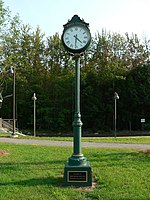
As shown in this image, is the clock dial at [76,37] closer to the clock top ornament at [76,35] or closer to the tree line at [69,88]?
the clock top ornament at [76,35]

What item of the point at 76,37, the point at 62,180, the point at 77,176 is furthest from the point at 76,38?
the point at 62,180

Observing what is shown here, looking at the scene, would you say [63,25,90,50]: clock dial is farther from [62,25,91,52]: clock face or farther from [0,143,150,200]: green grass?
[0,143,150,200]: green grass

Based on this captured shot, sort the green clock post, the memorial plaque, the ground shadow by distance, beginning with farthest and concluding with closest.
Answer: the green clock post → the ground shadow → the memorial plaque

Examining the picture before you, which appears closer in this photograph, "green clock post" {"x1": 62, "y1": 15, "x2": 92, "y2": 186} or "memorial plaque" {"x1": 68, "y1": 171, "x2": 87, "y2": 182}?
"memorial plaque" {"x1": 68, "y1": 171, "x2": 87, "y2": 182}

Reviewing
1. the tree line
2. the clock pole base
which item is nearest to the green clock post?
the clock pole base

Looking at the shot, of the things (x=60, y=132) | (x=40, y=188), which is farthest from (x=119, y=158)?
(x=60, y=132)

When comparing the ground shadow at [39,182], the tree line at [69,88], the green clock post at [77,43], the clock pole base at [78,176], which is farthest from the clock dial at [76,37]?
the tree line at [69,88]

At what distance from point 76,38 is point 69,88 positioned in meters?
35.9

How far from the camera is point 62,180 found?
24.2 feet

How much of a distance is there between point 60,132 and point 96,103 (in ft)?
18.9

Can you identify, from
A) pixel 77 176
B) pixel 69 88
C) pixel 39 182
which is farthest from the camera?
pixel 69 88

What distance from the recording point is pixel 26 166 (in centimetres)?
921

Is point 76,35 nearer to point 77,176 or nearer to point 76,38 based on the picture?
point 76,38

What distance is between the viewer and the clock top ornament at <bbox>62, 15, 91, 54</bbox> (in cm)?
741
